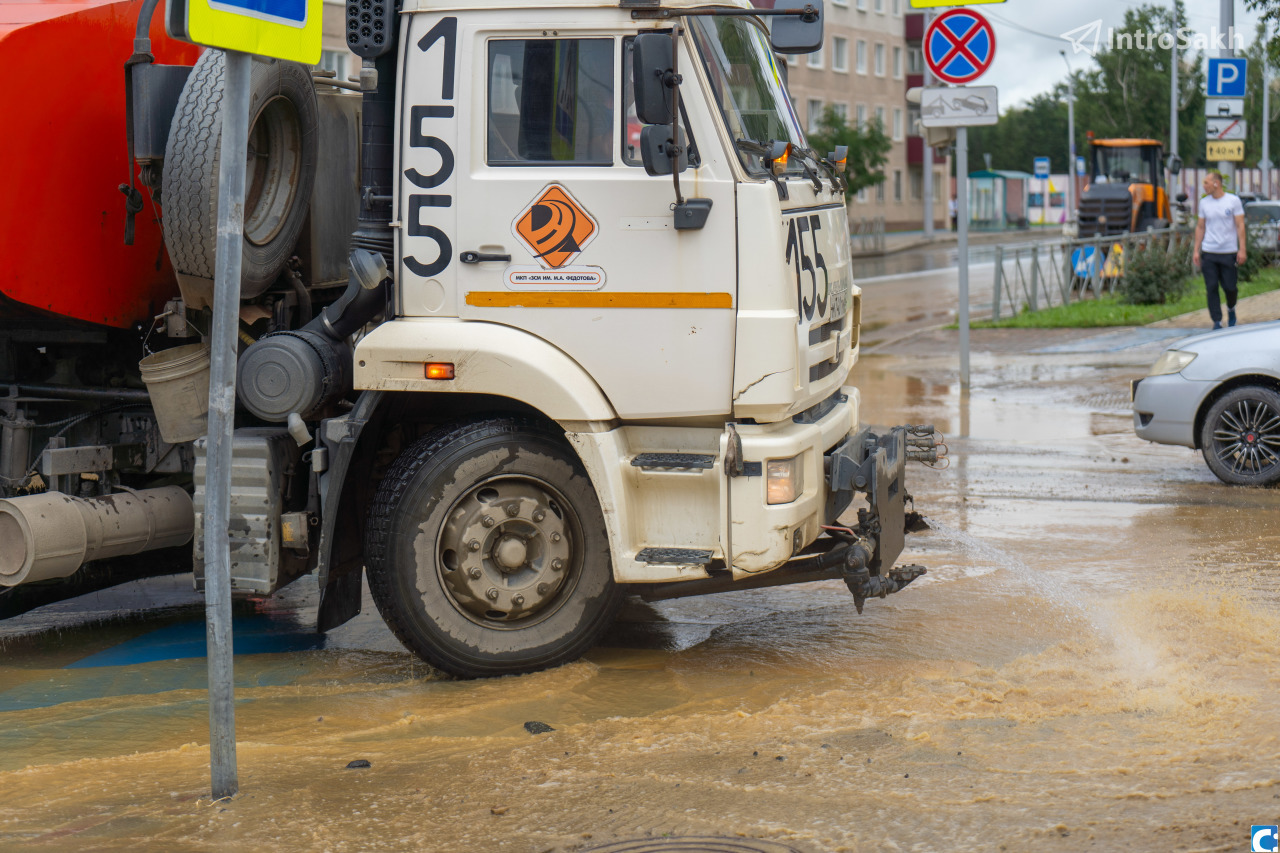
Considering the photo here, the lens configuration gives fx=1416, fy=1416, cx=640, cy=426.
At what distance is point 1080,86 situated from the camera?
67.2 m

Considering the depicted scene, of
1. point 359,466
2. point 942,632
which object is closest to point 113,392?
point 359,466

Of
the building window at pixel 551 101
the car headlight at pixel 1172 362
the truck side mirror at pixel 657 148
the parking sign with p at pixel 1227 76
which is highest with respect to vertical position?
the parking sign with p at pixel 1227 76

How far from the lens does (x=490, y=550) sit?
5730 millimetres

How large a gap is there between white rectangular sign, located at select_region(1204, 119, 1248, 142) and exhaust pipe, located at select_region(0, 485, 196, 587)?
63.3ft

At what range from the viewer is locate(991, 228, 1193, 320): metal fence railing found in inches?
856

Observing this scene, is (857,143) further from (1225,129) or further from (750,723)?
(750,723)

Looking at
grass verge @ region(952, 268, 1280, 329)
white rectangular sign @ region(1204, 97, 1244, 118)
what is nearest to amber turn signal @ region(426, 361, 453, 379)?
grass verge @ region(952, 268, 1280, 329)

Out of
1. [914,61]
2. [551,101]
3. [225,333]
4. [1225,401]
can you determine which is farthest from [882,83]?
[225,333]

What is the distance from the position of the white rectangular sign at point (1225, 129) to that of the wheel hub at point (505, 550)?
1893 centimetres

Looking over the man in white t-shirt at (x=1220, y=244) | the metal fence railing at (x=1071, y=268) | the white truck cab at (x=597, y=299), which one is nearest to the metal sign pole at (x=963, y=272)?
the man in white t-shirt at (x=1220, y=244)

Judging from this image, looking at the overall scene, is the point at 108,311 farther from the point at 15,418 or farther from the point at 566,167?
the point at 566,167

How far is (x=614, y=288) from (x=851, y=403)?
1.56 metres

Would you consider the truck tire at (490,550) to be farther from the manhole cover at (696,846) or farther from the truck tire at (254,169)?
A: the manhole cover at (696,846)

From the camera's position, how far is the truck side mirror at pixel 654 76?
5035 mm
